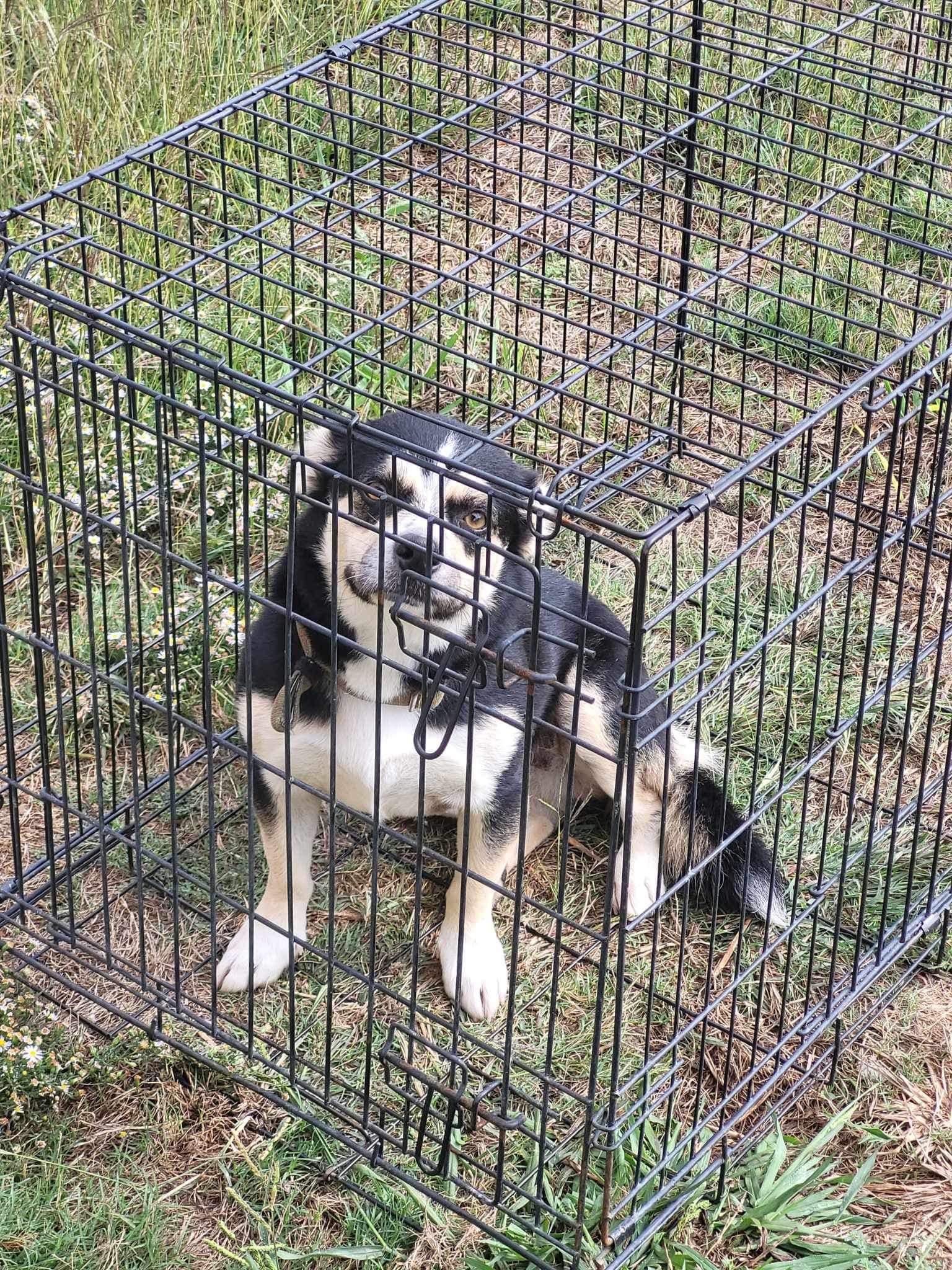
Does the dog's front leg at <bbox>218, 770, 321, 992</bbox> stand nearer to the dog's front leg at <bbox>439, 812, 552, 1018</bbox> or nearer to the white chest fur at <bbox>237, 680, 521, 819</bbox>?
the white chest fur at <bbox>237, 680, 521, 819</bbox>

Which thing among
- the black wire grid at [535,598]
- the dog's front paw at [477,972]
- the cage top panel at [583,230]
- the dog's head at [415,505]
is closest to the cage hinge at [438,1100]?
the black wire grid at [535,598]

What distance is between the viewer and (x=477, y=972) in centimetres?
327

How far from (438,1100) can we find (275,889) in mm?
646

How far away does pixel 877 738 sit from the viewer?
390 cm

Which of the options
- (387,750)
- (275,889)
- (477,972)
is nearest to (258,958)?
(275,889)

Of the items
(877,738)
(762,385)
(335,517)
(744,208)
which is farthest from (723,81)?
(335,517)

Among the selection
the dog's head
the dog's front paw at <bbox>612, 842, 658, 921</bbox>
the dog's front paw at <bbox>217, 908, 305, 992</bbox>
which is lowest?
the dog's front paw at <bbox>612, 842, 658, 921</bbox>

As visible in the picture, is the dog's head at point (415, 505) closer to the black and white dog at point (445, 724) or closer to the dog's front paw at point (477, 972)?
the black and white dog at point (445, 724)

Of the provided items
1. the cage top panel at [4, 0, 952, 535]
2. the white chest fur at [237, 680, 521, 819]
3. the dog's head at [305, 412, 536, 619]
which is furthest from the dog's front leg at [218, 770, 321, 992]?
the cage top panel at [4, 0, 952, 535]

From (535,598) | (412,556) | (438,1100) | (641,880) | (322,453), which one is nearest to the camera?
(535,598)

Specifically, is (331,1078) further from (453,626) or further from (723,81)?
(723,81)

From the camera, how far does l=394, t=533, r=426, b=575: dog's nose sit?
2.53m

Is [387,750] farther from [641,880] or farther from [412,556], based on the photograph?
[641,880]

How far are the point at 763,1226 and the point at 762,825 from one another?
919 mm
